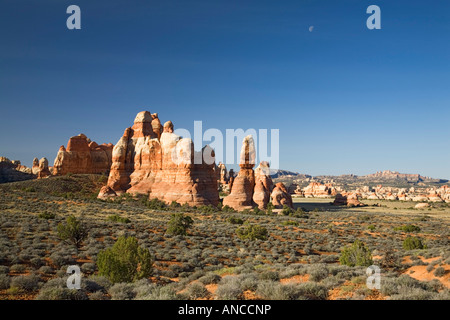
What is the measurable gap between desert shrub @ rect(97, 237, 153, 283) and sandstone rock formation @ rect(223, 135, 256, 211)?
37088mm

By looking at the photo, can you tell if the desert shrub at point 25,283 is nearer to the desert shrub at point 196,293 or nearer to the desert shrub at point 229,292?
the desert shrub at point 196,293

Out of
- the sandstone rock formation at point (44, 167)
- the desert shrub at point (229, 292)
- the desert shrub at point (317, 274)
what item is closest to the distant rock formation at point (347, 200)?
the desert shrub at point (317, 274)

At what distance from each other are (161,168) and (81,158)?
2630cm

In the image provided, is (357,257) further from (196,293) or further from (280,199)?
(280,199)

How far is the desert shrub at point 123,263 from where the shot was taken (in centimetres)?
1065

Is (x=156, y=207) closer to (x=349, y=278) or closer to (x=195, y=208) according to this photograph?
(x=195, y=208)

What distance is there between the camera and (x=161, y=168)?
54562 mm

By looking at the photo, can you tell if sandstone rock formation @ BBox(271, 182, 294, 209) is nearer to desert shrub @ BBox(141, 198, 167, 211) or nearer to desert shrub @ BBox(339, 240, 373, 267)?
desert shrub @ BBox(141, 198, 167, 211)

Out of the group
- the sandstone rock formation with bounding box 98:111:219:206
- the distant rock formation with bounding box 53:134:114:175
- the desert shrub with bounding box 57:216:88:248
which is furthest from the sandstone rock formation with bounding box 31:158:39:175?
the desert shrub with bounding box 57:216:88:248

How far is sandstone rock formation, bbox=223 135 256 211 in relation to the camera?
160 feet

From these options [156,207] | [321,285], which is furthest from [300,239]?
[156,207]

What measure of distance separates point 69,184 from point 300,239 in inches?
2011
